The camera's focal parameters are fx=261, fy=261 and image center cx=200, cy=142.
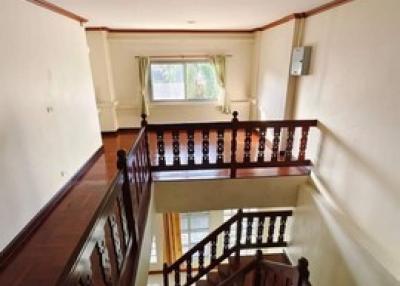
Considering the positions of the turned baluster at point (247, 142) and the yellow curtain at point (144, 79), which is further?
the yellow curtain at point (144, 79)

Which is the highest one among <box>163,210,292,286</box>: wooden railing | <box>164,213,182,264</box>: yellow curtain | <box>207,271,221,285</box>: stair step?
<box>163,210,292,286</box>: wooden railing

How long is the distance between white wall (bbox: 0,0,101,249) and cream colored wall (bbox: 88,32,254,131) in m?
1.62

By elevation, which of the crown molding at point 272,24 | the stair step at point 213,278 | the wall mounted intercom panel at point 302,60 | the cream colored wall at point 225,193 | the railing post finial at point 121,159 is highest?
the crown molding at point 272,24

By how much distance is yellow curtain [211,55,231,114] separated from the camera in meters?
5.80

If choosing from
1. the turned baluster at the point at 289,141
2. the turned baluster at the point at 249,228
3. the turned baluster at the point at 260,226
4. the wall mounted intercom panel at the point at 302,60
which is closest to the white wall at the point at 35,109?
the turned baluster at the point at 249,228

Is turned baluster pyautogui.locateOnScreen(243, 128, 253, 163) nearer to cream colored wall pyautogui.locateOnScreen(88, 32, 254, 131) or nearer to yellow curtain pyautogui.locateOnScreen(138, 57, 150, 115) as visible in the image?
cream colored wall pyautogui.locateOnScreen(88, 32, 254, 131)

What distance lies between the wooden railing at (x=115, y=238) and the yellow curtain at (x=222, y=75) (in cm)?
368

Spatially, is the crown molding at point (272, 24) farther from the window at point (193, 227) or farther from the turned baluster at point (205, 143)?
the window at point (193, 227)

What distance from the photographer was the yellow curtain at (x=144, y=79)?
563 cm

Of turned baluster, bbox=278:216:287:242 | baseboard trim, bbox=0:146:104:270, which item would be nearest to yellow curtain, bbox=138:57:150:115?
baseboard trim, bbox=0:146:104:270

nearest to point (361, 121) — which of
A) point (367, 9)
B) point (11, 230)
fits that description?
point (367, 9)

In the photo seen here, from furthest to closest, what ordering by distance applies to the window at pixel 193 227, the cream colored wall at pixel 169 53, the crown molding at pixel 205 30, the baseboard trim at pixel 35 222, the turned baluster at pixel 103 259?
the window at pixel 193 227 → the cream colored wall at pixel 169 53 → the crown molding at pixel 205 30 → the baseboard trim at pixel 35 222 → the turned baluster at pixel 103 259

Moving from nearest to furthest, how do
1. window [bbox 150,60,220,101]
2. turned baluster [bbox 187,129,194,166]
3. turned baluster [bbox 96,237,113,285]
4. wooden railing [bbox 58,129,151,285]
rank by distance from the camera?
wooden railing [bbox 58,129,151,285]
turned baluster [bbox 96,237,113,285]
turned baluster [bbox 187,129,194,166]
window [bbox 150,60,220,101]

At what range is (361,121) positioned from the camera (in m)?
2.67
